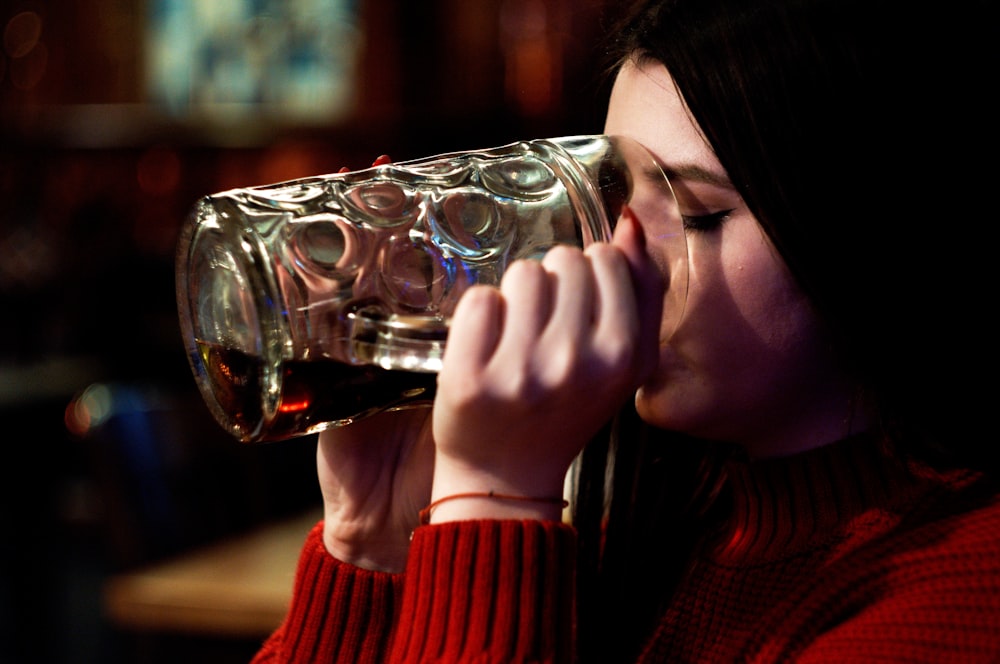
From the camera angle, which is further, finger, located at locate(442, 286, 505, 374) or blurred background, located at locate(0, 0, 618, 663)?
blurred background, located at locate(0, 0, 618, 663)

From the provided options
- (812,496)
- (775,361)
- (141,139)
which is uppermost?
(141,139)

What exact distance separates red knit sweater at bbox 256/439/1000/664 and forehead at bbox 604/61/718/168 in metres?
0.27

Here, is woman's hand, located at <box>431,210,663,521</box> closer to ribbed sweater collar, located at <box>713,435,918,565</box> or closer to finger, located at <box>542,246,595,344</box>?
finger, located at <box>542,246,595,344</box>

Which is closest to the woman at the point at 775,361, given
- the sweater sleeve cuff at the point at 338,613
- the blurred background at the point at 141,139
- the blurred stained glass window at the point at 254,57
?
the sweater sleeve cuff at the point at 338,613

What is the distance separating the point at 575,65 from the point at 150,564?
2193 millimetres

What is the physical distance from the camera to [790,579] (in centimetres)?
86

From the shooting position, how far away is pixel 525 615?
0.76m

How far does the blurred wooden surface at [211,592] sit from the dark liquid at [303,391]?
958 millimetres

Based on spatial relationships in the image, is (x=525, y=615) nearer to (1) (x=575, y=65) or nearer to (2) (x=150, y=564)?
(2) (x=150, y=564)

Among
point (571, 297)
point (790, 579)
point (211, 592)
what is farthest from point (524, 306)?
point (211, 592)

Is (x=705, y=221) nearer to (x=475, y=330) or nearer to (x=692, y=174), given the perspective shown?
(x=692, y=174)

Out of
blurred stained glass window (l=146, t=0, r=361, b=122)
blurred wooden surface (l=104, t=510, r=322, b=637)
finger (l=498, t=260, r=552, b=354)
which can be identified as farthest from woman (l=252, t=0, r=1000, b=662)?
blurred stained glass window (l=146, t=0, r=361, b=122)

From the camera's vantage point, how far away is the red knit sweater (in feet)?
2.44

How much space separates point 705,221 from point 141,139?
3.97 metres
